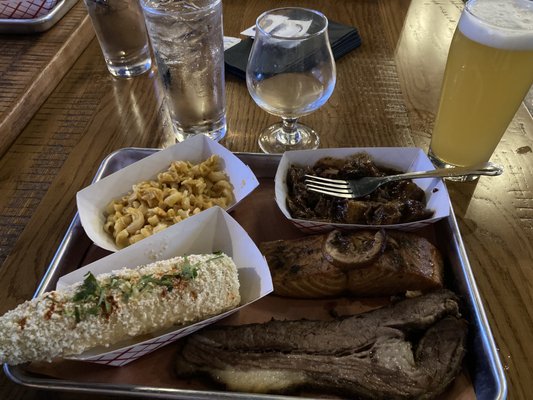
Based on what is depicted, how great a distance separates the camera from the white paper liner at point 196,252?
0.99 metres

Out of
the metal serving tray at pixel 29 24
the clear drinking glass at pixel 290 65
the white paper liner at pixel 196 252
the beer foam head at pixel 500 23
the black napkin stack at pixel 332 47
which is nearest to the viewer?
the white paper liner at pixel 196 252

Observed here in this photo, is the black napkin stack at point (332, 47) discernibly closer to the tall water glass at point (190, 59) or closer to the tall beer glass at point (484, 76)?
the tall water glass at point (190, 59)

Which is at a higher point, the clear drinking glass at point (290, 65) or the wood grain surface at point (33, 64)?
the clear drinking glass at point (290, 65)

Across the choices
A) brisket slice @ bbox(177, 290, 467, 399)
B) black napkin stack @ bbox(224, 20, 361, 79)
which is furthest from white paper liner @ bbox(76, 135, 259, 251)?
black napkin stack @ bbox(224, 20, 361, 79)

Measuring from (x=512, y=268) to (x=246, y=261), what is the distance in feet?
2.45

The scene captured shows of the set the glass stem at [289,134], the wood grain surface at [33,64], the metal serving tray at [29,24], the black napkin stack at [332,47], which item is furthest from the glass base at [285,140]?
the metal serving tray at [29,24]

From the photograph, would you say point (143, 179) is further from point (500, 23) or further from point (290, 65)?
point (500, 23)

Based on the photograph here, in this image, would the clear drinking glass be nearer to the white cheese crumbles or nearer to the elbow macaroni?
the elbow macaroni

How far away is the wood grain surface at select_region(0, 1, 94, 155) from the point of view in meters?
1.69

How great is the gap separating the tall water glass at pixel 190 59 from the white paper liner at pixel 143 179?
20 centimetres

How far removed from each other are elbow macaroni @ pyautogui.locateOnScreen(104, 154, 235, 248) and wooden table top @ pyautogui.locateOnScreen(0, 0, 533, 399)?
0.23m

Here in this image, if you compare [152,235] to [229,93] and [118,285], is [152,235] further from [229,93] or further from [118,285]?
[229,93]

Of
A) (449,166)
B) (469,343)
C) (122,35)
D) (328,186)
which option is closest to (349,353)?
(469,343)

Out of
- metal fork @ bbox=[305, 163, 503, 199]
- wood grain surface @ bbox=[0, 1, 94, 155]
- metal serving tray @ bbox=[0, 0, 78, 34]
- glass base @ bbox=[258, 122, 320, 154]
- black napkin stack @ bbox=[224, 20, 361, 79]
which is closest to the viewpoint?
metal fork @ bbox=[305, 163, 503, 199]
